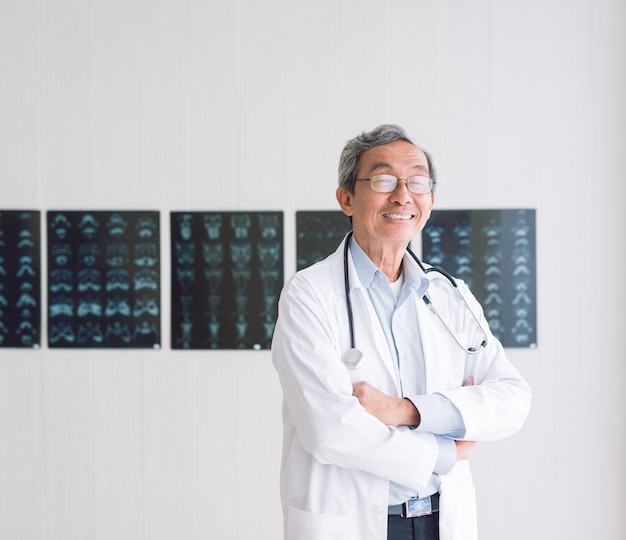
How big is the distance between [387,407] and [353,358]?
117mm

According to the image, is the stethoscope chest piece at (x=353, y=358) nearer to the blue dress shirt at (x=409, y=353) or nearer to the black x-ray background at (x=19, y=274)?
the blue dress shirt at (x=409, y=353)

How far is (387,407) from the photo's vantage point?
1.22 m

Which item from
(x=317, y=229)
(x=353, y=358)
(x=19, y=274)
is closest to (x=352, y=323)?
(x=353, y=358)

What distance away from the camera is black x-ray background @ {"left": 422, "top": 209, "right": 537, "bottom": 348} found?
2.44 meters

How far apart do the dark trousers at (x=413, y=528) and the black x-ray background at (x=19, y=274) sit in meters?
1.83

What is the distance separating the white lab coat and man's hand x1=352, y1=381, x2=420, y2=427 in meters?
0.02

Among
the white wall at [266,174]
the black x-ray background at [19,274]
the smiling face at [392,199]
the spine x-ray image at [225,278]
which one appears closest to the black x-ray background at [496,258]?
the white wall at [266,174]

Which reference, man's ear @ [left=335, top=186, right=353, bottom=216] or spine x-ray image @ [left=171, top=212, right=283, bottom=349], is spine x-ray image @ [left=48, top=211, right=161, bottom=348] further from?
man's ear @ [left=335, top=186, right=353, bottom=216]

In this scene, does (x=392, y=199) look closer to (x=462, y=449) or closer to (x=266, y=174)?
(x=462, y=449)

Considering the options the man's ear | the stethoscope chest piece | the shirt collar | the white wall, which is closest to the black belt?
the stethoscope chest piece

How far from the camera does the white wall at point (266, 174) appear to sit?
2.44 m

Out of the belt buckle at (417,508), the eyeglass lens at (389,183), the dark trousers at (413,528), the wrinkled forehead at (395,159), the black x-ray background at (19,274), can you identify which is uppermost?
the wrinkled forehead at (395,159)

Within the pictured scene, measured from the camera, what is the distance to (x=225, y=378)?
2.48 meters

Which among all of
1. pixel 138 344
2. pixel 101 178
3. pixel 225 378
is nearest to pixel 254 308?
pixel 225 378
